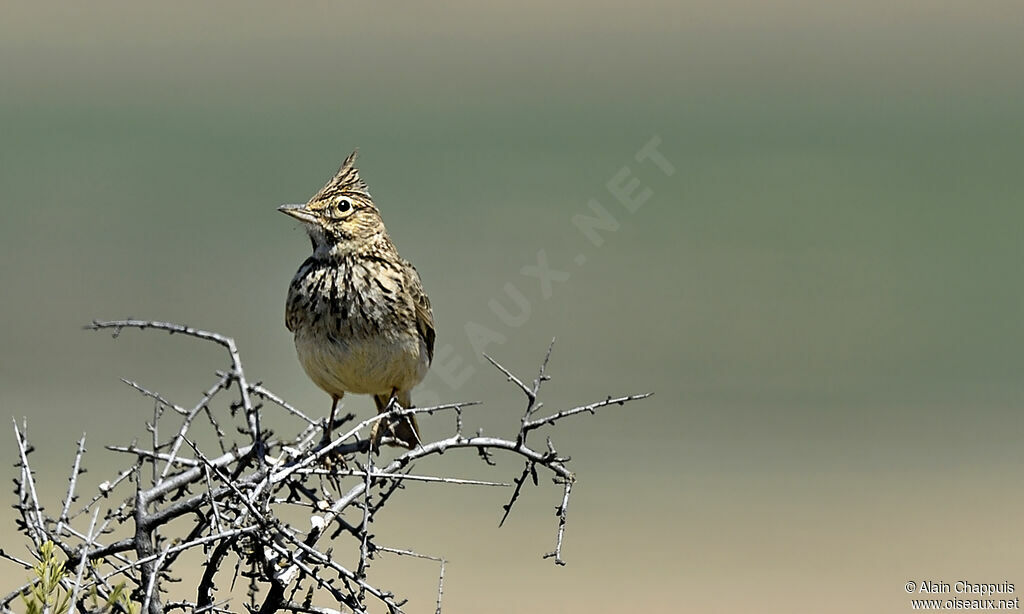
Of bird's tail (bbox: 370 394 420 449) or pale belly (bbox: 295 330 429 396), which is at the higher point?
pale belly (bbox: 295 330 429 396)

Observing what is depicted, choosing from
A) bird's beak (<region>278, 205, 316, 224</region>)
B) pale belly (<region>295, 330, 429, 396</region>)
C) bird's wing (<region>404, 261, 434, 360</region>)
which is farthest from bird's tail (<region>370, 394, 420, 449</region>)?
bird's beak (<region>278, 205, 316, 224</region>)

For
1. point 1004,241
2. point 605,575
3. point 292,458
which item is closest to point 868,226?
point 1004,241

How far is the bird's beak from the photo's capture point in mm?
7531

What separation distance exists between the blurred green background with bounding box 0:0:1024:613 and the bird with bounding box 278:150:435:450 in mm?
4155

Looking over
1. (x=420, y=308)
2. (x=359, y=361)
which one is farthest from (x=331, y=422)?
(x=420, y=308)

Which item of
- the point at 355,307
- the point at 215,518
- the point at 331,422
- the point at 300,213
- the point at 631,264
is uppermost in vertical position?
the point at 631,264

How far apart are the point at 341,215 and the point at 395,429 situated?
3.43 ft

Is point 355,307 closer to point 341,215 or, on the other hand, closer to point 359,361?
point 359,361

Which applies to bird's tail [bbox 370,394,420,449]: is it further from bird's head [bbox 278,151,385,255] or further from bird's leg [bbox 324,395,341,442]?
bird's head [bbox 278,151,385,255]

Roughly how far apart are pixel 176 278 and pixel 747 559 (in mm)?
23310

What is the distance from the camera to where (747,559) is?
25.7 meters

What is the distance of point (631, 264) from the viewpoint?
47.9 meters

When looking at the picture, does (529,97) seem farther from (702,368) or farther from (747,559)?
(747,559)

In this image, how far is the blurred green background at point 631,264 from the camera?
91.9ft
